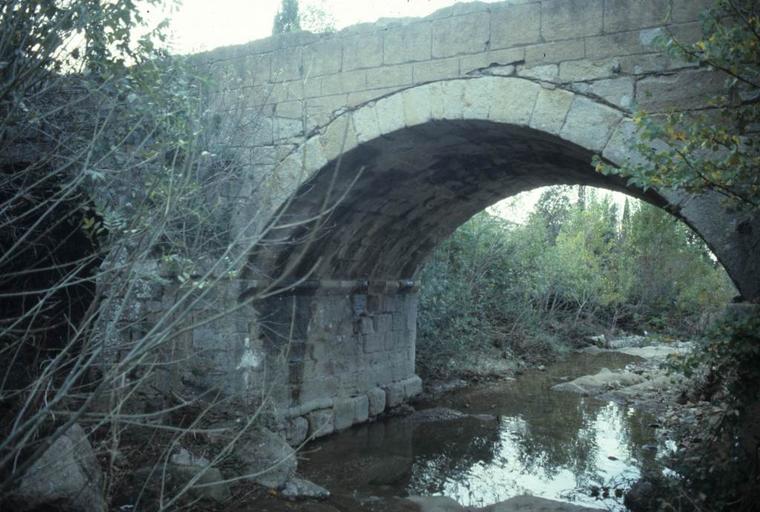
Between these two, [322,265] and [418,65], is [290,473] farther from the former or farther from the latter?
[418,65]

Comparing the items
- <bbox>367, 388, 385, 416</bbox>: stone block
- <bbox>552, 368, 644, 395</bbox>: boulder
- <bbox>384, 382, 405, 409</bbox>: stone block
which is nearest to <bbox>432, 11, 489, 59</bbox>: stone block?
<bbox>367, 388, 385, 416</bbox>: stone block

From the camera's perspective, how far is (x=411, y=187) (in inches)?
252

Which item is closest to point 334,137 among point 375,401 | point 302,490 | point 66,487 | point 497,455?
point 302,490

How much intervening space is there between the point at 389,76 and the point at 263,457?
122 inches

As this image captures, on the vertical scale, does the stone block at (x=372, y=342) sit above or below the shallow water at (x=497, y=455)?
above

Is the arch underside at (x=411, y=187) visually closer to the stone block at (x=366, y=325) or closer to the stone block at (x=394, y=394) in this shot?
the stone block at (x=366, y=325)

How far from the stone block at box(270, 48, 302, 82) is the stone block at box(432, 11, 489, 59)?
1278 mm

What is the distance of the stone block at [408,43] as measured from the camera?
4867 millimetres

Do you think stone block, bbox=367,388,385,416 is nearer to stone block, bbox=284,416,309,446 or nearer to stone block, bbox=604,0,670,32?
stone block, bbox=284,416,309,446

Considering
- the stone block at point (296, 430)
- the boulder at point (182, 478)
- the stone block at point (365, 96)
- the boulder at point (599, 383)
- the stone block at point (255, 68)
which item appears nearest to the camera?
the boulder at point (182, 478)

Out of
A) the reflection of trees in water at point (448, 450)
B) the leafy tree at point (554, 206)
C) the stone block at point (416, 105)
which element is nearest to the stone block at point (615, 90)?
the stone block at point (416, 105)

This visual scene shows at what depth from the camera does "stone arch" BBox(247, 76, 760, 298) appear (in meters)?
4.13

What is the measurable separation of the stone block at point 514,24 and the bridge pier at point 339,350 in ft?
9.01

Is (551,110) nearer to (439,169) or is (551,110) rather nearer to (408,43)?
(408,43)
